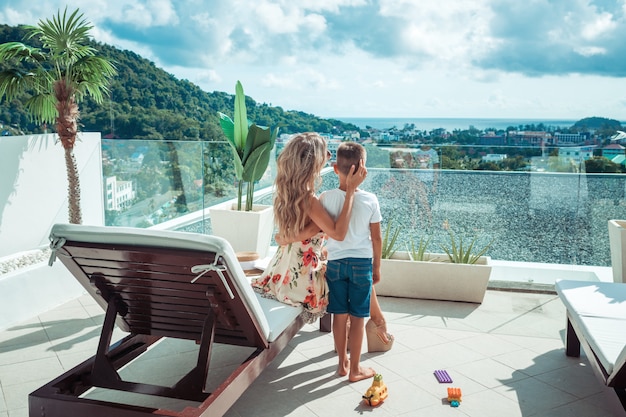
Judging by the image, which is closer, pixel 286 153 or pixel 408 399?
pixel 408 399

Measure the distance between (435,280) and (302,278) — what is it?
1.83 m

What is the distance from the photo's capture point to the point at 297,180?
3.08 m

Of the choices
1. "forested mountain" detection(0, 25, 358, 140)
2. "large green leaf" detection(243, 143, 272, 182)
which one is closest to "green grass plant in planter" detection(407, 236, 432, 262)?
"forested mountain" detection(0, 25, 358, 140)

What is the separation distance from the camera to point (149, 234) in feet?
7.73

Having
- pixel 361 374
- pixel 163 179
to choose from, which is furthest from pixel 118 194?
pixel 361 374

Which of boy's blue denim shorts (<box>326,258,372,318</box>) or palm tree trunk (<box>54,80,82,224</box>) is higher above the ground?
Answer: palm tree trunk (<box>54,80,82,224</box>)

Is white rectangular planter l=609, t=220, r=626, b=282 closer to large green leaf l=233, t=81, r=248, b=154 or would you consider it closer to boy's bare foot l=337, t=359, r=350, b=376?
boy's bare foot l=337, t=359, r=350, b=376

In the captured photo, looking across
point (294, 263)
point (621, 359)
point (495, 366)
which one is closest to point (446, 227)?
point (495, 366)

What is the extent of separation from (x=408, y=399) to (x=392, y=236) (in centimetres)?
261

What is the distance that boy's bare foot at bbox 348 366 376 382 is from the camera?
10.3 ft

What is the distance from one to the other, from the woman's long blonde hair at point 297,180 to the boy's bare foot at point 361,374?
83 cm

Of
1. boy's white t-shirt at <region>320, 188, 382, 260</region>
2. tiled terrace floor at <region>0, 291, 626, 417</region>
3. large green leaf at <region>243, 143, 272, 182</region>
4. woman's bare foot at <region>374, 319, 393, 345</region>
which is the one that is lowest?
tiled terrace floor at <region>0, 291, 626, 417</region>

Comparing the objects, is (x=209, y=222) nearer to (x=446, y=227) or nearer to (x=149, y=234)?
(x=446, y=227)

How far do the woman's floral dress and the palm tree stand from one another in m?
2.33
